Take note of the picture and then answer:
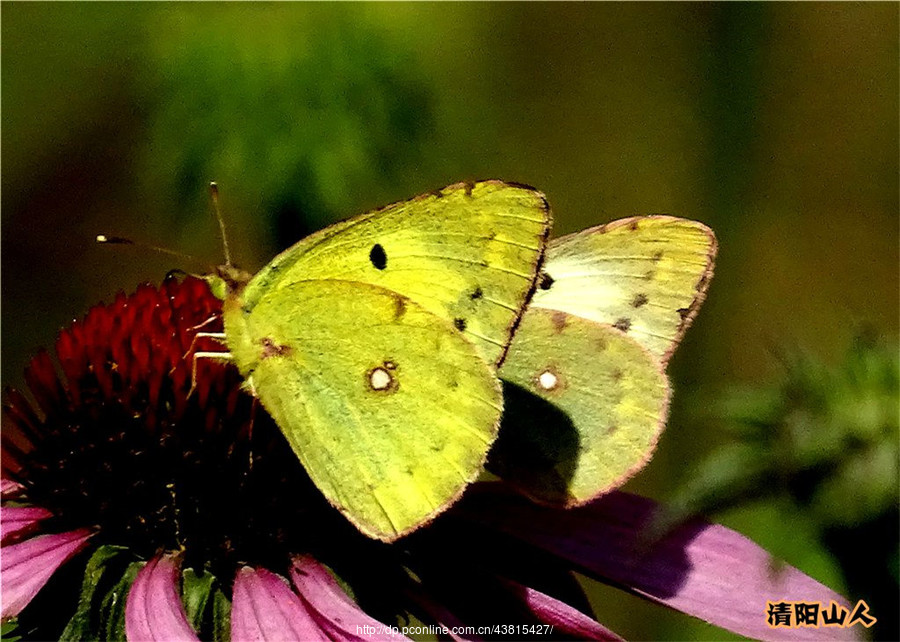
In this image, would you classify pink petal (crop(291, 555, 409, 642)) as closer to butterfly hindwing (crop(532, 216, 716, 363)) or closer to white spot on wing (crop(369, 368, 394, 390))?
white spot on wing (crop(369, 368, 394, 390))

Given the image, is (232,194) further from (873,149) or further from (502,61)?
(873,149)

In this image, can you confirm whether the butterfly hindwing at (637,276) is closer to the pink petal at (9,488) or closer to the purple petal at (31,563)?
the purple petal at (31,563)

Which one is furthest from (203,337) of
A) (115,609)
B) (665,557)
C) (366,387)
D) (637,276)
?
(665,557)

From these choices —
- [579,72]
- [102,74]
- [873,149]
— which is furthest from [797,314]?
[102,74]

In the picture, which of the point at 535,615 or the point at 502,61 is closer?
the point at 535,615

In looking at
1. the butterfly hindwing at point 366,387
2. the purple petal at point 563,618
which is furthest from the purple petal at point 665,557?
the butterfly hindwing at point 366,387

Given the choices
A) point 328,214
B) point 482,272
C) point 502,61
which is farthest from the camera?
point 502,61

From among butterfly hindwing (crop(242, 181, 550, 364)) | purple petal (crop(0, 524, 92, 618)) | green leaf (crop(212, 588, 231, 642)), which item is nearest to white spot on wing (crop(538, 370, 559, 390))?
butterfly hindwing (crop(242, 181, 550, 364))
